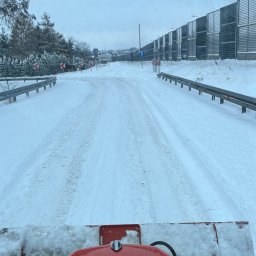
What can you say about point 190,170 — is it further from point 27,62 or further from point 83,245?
point 27,62

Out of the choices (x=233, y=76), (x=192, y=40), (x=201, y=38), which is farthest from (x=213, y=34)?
(x=233, y=76)

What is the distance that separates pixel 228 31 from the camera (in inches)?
1329

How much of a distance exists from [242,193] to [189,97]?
1406 cm

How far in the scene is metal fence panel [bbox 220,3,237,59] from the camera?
106ft

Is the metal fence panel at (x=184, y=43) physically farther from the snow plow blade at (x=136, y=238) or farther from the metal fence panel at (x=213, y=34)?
the snow plow blade at (x=136, y=238)

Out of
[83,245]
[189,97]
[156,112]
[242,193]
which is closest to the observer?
[83,245]

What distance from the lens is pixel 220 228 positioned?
3.58 m

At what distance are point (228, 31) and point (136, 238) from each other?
32683 mm

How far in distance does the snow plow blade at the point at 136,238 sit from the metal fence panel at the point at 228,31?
30.2 meters

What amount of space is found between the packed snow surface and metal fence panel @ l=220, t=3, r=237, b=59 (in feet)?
59.9

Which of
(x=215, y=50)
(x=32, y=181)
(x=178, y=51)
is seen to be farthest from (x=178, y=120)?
(x=178, y=51)

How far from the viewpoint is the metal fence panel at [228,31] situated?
32438 millimetres

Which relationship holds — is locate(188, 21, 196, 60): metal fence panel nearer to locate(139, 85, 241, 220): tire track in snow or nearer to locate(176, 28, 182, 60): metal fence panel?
locate(176, 28, 182, 60): metal fence panel

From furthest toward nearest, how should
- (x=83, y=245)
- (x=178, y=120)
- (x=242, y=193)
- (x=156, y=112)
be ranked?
(x=156, y=112) → (x=178, y=120) → (x=242, y=193) → (x=83, y=245)
